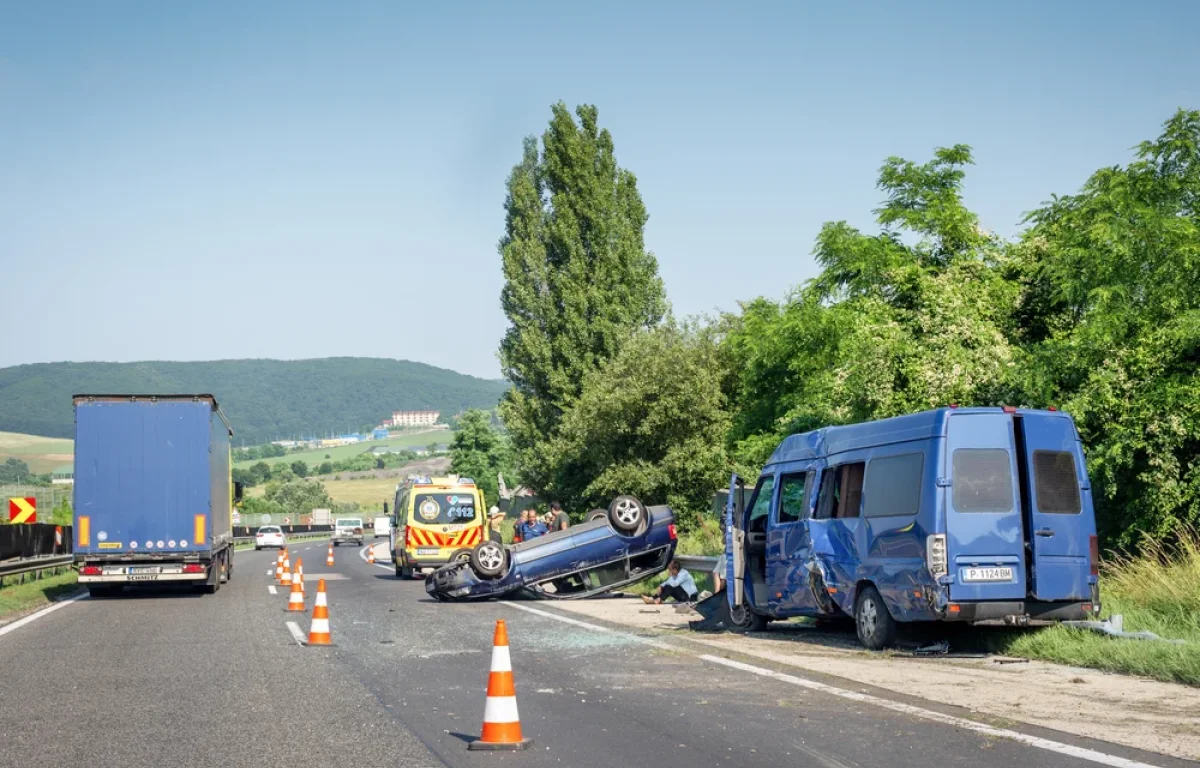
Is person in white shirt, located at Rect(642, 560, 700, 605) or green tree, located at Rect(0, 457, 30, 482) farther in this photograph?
green tree, located at Rect(0, 457, 30, 482)

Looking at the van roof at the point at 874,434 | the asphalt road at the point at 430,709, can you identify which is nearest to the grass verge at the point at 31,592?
the asphalt road at the point at 430,709

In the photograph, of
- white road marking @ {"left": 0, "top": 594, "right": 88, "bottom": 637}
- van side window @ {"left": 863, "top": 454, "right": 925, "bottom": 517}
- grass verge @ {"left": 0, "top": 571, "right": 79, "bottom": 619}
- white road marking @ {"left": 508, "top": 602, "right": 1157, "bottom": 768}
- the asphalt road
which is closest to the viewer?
white road marking @ {"left": 508, "top": 602, "right": 1157, "bottom": 768}

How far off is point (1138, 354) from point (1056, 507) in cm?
757

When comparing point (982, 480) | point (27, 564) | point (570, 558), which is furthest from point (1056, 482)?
point (27, 564)

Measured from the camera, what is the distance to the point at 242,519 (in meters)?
128

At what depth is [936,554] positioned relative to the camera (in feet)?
40.8

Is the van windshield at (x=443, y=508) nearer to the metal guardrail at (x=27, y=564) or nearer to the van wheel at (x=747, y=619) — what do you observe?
the metal guardrail at (x=27, y=564)

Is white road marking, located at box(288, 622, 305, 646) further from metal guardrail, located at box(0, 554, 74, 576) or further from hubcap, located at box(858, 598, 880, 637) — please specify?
metal guardrail, located at box(0, 554, 74, 576)

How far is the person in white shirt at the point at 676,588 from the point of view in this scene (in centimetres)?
2172

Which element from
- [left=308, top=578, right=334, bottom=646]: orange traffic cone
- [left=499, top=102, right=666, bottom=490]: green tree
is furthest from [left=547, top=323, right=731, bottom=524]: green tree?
[left=308, top=578, right=334, bottom=646]: orange traffic cone

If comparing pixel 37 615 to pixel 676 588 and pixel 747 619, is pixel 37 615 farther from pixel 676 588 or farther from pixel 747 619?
pixel 747 619

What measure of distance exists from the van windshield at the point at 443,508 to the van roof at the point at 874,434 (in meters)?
15.9

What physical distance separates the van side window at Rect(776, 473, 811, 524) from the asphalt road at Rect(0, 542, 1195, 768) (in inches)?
83.6

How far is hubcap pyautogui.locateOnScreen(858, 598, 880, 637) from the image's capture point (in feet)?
44.8
